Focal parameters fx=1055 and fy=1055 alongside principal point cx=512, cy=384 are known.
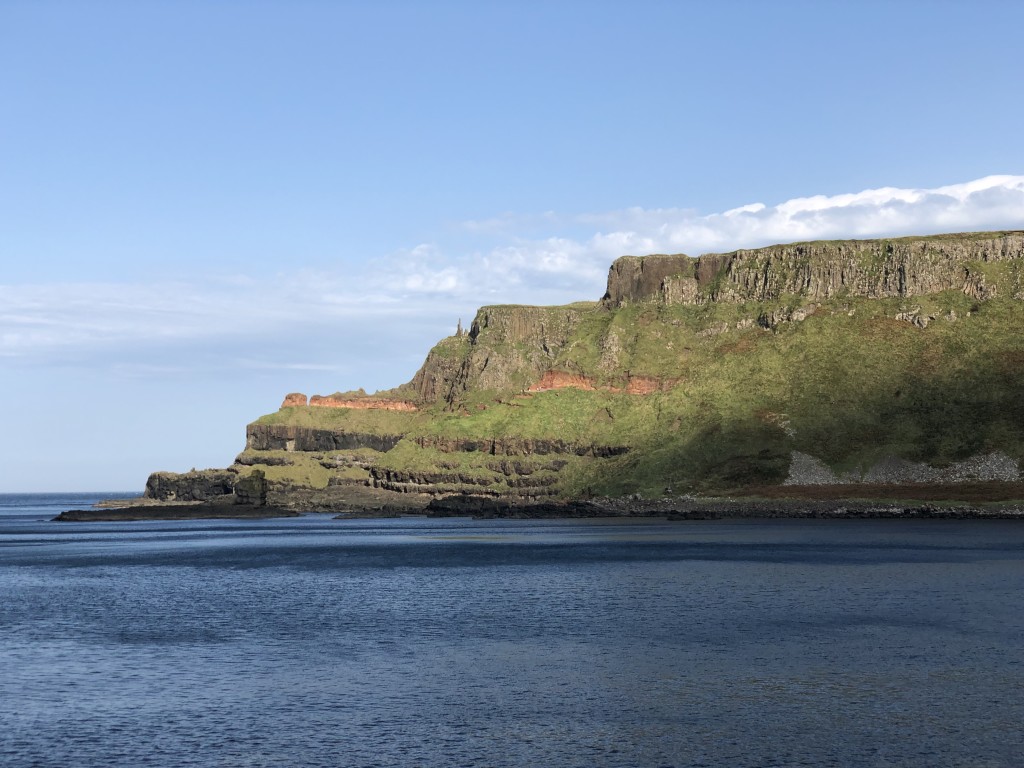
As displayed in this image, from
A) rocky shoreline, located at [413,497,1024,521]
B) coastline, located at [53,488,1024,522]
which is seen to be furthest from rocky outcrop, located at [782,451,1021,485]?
rocky shoreline, located at [413,497,1024,521]

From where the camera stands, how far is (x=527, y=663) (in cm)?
4347

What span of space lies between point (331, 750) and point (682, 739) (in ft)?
33.4

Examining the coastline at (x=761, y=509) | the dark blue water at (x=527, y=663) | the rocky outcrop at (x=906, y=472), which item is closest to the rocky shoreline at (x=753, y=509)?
the coastline at (x=761, y=509)

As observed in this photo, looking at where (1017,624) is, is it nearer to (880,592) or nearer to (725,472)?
(880,592)

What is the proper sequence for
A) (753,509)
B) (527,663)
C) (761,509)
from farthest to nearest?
(753,509), (761,509), (527,663)

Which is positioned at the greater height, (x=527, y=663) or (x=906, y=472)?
(x=906, y=472)

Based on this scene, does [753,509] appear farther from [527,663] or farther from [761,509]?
[527,663]

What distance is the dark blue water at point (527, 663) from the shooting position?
99.9 feet

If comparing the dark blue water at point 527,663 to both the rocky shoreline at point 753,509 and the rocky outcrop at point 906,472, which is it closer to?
the rocky shoreline at point 753,509

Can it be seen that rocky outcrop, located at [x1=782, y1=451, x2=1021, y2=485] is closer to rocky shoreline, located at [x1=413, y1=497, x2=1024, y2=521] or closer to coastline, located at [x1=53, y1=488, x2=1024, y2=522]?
coastline, located at [x1=53, y1=488, x2=1024, y2=522]

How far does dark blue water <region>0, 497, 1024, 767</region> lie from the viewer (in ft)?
99.9

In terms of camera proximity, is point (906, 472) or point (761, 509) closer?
point (761, 509)

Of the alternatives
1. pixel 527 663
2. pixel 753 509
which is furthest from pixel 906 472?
pixel 527 663

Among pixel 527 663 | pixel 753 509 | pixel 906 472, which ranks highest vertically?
pixel 906 472
